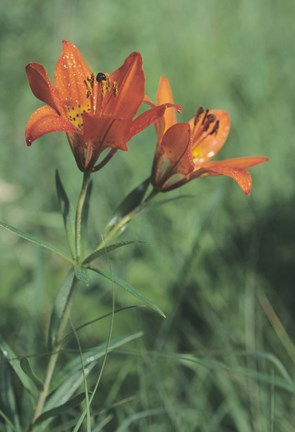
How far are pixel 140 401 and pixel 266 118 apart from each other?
1.73 meters

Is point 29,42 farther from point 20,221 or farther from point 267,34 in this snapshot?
point 267,34

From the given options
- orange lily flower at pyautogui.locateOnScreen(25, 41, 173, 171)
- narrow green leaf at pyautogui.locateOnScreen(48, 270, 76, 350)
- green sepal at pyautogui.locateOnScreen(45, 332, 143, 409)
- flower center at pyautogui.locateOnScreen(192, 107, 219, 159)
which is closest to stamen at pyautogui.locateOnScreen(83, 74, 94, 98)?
orange lily flower at pyautogui.locateOnScreen(25, 41, 173, 171)

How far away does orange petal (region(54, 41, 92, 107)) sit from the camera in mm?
1337

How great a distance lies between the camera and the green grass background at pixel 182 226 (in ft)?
6.49

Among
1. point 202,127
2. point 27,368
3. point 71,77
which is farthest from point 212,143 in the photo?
point 27,368


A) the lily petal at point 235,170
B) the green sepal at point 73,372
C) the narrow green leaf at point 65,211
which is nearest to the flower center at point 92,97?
the narrow green leaf at point 65,211

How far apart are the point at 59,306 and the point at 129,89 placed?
0.41 m

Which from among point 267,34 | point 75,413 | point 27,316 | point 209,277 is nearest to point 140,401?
point 75,413

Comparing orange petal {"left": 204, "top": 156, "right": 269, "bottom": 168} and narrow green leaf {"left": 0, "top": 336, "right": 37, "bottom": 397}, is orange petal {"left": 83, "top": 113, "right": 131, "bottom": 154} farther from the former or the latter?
narrow green leaf {"left": 0, "top": 336, "right": 37, "bottom": 397}

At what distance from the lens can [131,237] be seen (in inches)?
102

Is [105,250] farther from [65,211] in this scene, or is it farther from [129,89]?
[129,89]

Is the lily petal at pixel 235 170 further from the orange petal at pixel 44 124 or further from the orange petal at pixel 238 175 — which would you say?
the orange petal at pixel 44 124

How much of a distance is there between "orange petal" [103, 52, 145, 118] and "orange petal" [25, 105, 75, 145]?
0.34ft

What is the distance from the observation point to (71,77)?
1346 millimetres
